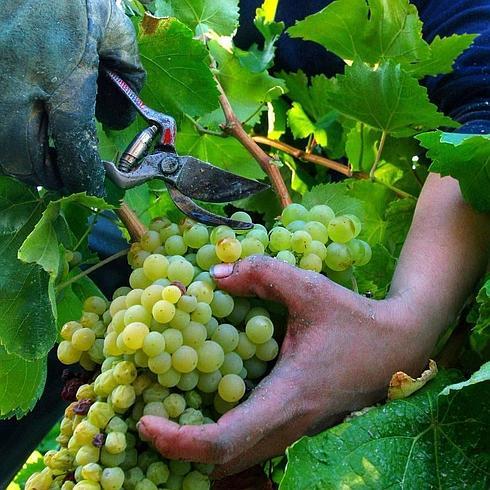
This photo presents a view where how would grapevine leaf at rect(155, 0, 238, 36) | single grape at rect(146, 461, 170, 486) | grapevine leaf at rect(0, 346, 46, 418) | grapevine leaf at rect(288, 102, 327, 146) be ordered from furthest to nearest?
1. grapevine leaf at rect(288, 102, 327, 146)
2. grapevine leaf at rect(155, 0, 238, 36)
3. grapevine leaf at rect(0, 346, 46, 418)
4. single grape at rect(146, 461, 170, 486)

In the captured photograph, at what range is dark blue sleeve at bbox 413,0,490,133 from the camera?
33.8 inches

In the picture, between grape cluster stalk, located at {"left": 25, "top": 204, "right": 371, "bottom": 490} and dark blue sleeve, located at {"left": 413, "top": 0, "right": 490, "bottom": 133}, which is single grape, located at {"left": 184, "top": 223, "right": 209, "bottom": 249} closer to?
grape cluster stalk, located at {"left": 25, "top": 204, "right": 371, "bottom": 490}

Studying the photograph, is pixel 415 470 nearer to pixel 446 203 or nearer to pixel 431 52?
pixel 446 203

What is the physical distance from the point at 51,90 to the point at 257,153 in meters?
0.36

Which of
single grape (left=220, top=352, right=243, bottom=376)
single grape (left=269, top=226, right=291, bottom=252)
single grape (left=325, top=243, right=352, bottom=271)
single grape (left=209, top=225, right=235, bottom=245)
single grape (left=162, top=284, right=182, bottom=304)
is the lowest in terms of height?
single grape (left=220, top=352, right=243, bottom=376)

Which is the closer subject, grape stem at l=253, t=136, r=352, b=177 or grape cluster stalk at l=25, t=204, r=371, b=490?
grape cluster stalk at l=25, t=204, r=371, b=490

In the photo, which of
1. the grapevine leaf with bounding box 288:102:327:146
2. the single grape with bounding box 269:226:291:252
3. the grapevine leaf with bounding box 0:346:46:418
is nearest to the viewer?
the single grape with bounding box 269:226:291:252

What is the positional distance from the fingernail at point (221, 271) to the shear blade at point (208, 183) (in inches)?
4.4

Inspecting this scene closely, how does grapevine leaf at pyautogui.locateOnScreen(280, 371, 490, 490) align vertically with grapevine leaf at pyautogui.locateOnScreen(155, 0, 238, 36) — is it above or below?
below

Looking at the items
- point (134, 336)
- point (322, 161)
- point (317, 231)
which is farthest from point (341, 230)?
point (322, 161)

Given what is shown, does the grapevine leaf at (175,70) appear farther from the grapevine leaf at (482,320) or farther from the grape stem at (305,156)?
the grapevine leaf at (482,320)

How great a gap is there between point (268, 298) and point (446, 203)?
0.96ft

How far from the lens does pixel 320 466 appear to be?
0.59 meters

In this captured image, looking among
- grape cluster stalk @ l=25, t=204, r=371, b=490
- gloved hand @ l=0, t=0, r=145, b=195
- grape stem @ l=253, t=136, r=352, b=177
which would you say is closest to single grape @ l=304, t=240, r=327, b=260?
grape cluster stalk @ l=25, t=204, r=371, b=490
